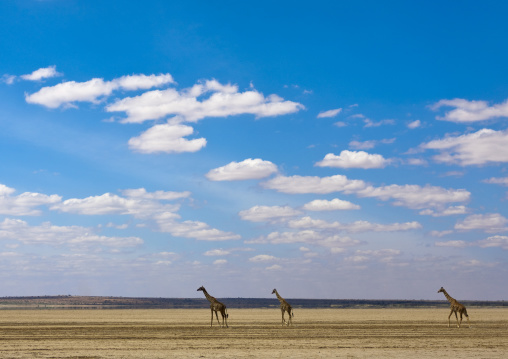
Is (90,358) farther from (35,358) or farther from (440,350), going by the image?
(440,350)

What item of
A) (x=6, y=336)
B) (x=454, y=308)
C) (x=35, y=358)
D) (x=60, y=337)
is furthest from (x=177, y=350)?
(x=454, y=308)

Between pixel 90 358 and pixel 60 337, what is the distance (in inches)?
357

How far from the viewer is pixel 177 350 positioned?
22.4 m

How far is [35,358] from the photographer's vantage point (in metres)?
19.7

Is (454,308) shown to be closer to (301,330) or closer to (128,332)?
(301,330)

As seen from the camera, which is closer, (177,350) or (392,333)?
(177,350)

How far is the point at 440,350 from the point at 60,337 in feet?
57.5

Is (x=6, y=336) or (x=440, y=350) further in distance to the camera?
(x=6, y=336)

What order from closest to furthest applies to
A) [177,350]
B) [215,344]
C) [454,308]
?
1. [177,350]
2. [215,344]
3. [454,308]

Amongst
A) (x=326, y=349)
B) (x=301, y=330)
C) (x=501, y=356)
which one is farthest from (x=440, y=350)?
(x=301, y=330)

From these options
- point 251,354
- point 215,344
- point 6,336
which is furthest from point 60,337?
point 251,354

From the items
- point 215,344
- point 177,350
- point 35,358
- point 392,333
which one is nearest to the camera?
point 35,358

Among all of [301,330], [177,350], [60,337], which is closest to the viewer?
[177,350]

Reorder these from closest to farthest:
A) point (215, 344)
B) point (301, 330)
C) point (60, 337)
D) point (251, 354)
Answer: point (251, 354)
point (215, 344)
point (60, 337)
point (301, 330)
